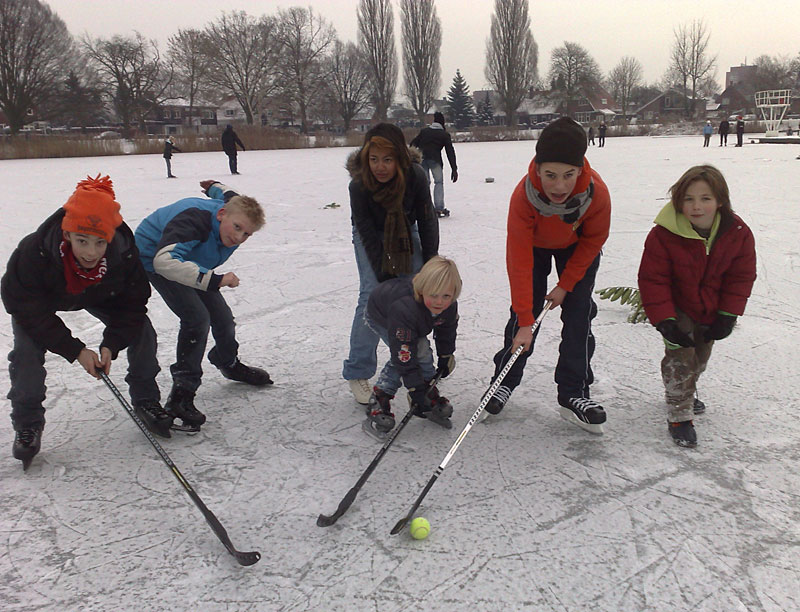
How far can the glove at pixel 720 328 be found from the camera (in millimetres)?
2498

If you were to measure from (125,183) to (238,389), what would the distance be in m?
12.2

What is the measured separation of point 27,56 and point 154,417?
148ft

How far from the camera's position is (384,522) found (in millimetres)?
2109

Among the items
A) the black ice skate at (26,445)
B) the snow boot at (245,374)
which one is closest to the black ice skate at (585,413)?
the snow boot at (245,374)

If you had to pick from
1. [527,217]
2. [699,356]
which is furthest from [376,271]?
[699,356]

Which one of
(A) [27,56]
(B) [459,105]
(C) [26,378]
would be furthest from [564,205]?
(B) [459,105]

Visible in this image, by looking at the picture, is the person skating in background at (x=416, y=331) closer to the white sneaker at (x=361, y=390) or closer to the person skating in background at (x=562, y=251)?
the white sneaker at (x=361, y=390)

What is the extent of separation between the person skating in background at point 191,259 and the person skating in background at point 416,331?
723 millimetres

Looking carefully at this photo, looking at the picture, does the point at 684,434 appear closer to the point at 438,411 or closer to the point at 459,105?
the point at 438,411

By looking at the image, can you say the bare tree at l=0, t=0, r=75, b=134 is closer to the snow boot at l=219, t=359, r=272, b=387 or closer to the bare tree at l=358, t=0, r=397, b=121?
the bare tree at l=358, t=0, r=397, b=121

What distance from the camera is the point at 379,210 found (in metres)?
2.88

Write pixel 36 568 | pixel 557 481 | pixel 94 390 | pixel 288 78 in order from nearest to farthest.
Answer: pixel 36 568 < pixel 557 481 < pixel 94 390 < pixel 288 78

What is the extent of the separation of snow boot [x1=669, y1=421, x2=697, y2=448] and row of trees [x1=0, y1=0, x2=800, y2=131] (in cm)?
4444

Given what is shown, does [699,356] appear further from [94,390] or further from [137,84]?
[137,84]
